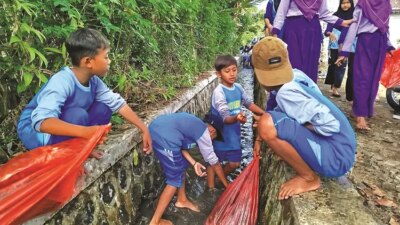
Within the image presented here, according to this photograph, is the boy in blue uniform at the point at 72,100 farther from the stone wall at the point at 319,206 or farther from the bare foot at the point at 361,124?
the bare foot at the point at 361,124

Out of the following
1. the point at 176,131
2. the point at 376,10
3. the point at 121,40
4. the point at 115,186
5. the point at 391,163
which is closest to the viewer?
the point at 115,186

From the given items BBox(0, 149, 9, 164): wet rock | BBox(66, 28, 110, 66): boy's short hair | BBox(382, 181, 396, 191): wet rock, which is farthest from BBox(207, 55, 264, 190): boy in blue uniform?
BBox(0, 149, 9, 164): wet rock

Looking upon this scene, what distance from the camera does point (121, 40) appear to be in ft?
12.3

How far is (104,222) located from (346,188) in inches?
69.5

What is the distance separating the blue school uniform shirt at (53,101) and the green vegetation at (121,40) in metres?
0.17

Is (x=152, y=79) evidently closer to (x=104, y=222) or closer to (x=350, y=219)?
(x=104, y=222)

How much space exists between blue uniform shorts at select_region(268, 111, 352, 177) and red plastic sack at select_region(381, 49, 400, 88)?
3.33 meters

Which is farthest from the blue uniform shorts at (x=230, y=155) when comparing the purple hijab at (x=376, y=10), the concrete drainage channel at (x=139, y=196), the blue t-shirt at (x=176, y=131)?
the purple hijab at (x=376, y=10)

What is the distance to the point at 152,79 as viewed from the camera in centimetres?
419

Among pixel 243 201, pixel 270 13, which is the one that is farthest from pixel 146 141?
pixel 270 13

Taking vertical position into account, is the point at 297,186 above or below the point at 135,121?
below

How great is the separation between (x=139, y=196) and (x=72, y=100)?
4.27 feet

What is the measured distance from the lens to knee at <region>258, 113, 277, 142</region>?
2.25 metres

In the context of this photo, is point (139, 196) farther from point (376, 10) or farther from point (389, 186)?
→ point (376, 10)
